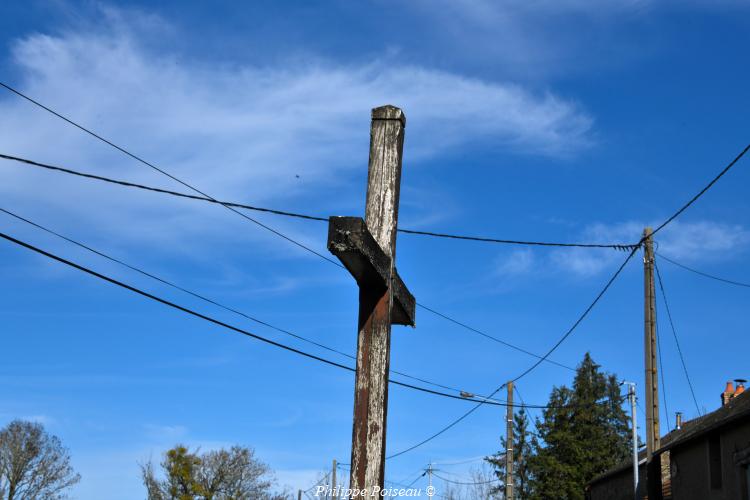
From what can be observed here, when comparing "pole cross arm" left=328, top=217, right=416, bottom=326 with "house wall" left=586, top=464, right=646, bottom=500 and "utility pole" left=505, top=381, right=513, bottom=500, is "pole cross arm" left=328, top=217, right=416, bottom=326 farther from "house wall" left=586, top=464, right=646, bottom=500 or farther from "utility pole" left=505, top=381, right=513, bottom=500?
"house wall" left=586, top=464, right=646, bottom=500

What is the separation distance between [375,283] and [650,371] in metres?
13.4

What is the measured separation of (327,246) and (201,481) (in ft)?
176

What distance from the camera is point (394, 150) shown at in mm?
6695

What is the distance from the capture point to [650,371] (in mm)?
18297

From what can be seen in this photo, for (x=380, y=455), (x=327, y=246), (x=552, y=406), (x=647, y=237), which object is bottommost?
(x=380, y=455)

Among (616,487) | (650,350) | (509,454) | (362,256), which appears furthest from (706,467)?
(362,256)

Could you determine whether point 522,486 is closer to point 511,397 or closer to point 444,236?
point 511,397

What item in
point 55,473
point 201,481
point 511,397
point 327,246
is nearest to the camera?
point 327,246

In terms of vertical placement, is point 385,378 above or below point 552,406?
below

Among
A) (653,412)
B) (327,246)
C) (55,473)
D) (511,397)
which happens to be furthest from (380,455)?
(55,473)

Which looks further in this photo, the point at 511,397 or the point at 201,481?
the point at 201,481

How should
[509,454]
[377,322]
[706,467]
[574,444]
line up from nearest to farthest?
[377,322] → [706,467] → [509,454] → [574,444]

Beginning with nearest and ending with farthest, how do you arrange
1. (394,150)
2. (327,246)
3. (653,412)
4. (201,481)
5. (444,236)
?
(327,246), (394,150), (444,236), (653,412), (201,481)

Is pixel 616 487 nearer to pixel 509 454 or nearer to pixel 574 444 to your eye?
pixel 509 454
